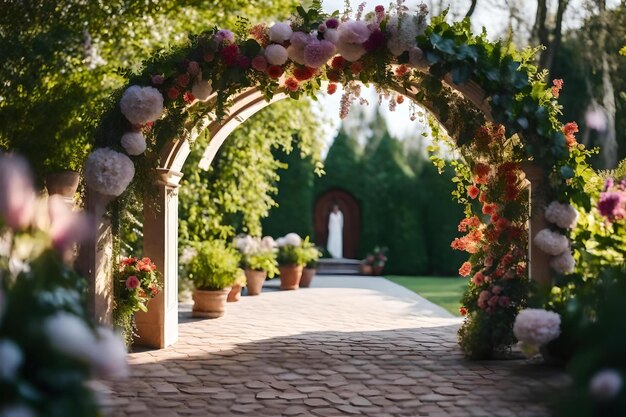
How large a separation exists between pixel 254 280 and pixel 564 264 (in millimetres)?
7527

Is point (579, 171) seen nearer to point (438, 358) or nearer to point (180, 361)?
point (438, 358)

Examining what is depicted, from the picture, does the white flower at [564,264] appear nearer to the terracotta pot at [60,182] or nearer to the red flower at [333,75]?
the red flower at [333,75]

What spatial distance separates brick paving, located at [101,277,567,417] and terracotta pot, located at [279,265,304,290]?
4299mm

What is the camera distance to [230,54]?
6.26 metres

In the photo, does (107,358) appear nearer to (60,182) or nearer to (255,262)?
(60,182)

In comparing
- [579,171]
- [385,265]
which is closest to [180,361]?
[579,171]

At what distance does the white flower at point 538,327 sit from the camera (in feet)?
15.9

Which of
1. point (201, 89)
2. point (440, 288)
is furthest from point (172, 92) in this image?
point (440, 288)

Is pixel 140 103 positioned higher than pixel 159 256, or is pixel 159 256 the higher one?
pixel 140 103

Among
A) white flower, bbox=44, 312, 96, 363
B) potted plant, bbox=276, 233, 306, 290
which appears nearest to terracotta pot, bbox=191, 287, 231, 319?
potted plant, bbox=276, 233, 306, 290

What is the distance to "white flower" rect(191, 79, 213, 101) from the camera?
20.9 ft

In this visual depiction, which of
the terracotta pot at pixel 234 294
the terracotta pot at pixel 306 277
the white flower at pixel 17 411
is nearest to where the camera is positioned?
the white flower at pixel 17 411

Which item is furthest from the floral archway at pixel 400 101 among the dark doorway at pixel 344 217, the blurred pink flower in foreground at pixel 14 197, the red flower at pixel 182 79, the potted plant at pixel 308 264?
the dark doorway at pixel 344 217

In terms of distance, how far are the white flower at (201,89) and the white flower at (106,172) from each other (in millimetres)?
972
